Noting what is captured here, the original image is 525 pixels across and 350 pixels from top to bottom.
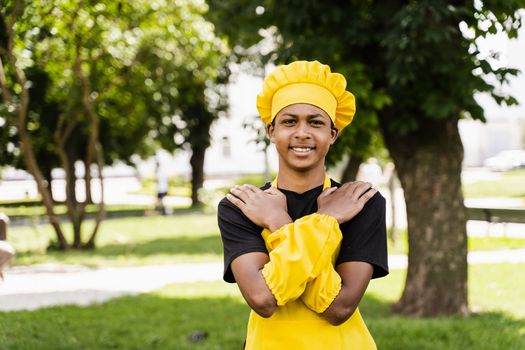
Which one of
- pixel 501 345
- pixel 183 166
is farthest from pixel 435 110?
pixel 183 166

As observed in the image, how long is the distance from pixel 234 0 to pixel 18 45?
279 centimetres

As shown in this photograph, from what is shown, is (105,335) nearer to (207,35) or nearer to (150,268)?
(150,268)

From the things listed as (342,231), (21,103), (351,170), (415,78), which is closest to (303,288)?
(342,231)

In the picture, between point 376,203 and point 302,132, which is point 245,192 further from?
point 376,203

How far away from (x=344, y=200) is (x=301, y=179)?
0.18m

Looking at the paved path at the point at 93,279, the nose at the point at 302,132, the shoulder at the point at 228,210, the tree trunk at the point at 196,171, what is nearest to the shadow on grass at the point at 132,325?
the paved path at the point at 93,279

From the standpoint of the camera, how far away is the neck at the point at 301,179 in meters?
2.71

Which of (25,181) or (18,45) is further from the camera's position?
(25,181)

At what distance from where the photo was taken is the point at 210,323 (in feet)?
26.8

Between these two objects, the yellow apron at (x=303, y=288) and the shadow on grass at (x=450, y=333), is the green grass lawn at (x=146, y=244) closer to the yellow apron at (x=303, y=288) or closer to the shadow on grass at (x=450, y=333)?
the shadow on grass at (x=450, y=333)

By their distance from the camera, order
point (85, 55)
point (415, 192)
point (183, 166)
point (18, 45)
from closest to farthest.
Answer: point (415, 192) → point (18, 45) → point (85, 55) → point (183, 166)

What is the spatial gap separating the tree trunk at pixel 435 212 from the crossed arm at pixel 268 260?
5.54 meters

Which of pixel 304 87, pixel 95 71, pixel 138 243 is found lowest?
pixel 138 243

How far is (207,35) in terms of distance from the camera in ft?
57.4
